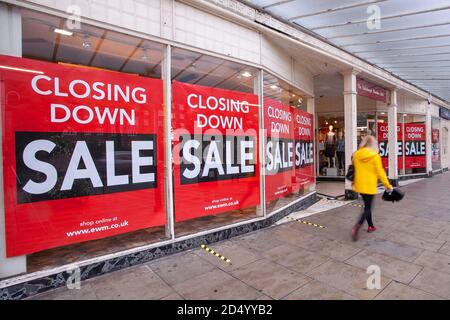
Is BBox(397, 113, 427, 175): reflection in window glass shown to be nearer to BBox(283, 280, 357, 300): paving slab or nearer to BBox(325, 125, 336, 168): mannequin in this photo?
BBox(325, 125, 336, 168): mannequin

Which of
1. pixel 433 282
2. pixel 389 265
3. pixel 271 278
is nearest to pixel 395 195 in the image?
pixel 389 265

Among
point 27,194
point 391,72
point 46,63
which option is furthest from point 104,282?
point 391,72

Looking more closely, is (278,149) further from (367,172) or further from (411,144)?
(411,144)

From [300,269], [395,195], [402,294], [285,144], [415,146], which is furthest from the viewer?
[415,146]

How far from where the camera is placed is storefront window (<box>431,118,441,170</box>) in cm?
1481

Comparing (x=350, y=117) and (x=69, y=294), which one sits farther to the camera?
(x=350, y=117)

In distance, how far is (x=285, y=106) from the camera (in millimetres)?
6578

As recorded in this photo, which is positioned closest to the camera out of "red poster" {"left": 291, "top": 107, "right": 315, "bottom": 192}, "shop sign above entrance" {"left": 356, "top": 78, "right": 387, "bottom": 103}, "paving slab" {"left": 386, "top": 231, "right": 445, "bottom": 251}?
"paving slab" {"left": 386, "top": 231, "right": 445, "bottom": 251}

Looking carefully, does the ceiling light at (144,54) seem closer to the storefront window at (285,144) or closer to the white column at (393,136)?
→ the storefront window at (285,144)

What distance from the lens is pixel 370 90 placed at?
30.8ft

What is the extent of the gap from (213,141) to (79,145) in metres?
2.12

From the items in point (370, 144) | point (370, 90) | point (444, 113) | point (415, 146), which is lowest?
point (370, 144)

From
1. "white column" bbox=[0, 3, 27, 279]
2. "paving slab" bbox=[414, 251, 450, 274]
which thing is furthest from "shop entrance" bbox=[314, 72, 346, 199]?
"white column" bbox=[0, 3, 27, 279]

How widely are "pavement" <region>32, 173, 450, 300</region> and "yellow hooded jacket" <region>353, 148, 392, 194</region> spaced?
0.88m
